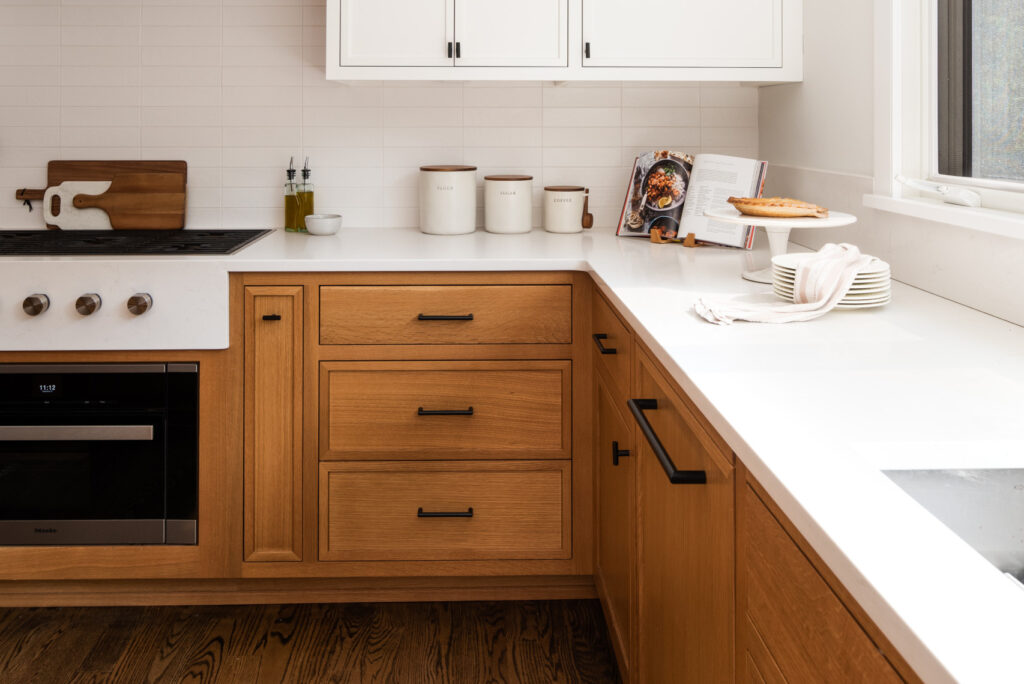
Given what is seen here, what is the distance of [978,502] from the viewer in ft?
2.91

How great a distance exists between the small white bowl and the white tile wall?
0.21 meters

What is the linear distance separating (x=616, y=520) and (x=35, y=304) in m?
1.44

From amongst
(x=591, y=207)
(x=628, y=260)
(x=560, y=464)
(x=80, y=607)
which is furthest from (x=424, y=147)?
(x=80, y=607)

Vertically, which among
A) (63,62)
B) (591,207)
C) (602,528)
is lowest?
(602,528)

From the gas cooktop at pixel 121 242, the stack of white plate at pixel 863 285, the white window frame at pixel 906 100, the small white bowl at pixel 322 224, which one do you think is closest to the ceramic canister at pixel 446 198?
the small white bowl at pixel 322 224

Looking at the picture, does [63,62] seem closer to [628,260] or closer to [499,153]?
[499,153]

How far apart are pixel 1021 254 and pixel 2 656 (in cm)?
230

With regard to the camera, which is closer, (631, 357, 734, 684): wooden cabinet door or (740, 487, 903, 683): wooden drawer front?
(740, 487, 903, 683): wooden drawer front

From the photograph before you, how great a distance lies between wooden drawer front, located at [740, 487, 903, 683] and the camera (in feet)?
2.31

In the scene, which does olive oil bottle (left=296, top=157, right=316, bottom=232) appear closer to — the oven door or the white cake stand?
the oven door

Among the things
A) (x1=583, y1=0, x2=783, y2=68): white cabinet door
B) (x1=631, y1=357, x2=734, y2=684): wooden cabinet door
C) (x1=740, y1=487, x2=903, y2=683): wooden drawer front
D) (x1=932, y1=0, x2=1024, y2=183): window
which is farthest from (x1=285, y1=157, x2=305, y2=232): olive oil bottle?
(x1=740, y1=487, x2=903, y2=683): wooden drawer front

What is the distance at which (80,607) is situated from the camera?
2494mm

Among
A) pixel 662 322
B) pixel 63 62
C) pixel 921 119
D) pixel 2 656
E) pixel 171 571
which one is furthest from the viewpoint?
pixel 63 62

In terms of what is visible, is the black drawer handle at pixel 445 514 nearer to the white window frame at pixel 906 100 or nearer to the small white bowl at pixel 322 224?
the small white bowl at pixel 322 224
